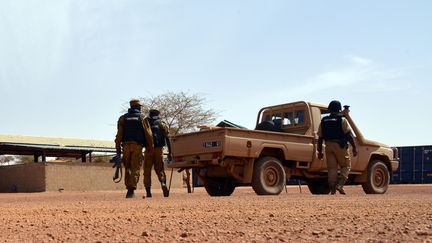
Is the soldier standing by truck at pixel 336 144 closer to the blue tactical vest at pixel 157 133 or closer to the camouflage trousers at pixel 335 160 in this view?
the camouflage trousers at pixel 335 160

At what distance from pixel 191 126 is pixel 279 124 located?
954 inches

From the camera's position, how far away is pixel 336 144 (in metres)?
11.9

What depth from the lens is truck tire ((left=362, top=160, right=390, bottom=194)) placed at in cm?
1367

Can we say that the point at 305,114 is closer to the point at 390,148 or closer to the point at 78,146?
the point at 390,148

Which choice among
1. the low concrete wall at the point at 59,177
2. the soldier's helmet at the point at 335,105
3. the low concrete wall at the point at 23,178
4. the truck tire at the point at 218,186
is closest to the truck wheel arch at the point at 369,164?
the soldier's helmet at the point at 335,105

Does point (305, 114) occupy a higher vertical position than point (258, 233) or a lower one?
higher

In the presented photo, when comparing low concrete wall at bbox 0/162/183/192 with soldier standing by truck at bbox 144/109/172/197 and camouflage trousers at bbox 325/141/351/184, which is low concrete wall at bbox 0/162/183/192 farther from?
camouflage trousers at bbox 325/141/351/184

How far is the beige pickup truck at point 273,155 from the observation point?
11.3 meters

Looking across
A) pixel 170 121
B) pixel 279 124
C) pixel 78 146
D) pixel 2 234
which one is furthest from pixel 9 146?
pixel 2 234

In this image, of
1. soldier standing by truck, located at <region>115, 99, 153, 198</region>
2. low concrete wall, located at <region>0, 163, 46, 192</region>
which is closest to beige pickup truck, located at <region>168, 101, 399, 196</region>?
soldier standing by truck, located at <region>115, 99, 153, 198</region>

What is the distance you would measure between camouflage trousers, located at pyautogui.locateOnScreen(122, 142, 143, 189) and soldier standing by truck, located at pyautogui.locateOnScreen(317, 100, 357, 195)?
3.86 metres

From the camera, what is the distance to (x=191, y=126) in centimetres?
3769

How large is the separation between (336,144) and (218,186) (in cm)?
281

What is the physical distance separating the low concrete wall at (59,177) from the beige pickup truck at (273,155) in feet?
52.4
